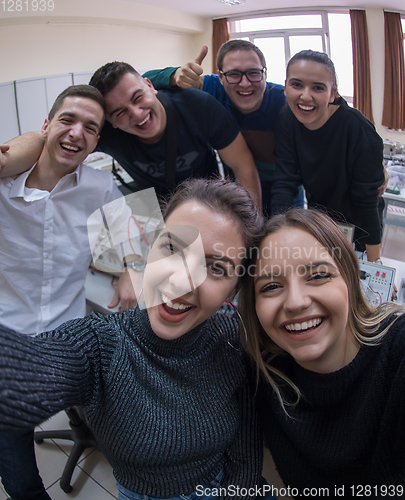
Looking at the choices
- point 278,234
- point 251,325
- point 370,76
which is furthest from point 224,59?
point 251,325

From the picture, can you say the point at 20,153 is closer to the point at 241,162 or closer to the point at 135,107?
the point at 135,107

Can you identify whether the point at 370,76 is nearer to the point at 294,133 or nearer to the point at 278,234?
the point at 294,133

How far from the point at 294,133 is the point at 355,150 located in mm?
248

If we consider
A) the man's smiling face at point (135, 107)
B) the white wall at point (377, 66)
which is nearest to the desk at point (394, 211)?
the white wall at point (377, 66)

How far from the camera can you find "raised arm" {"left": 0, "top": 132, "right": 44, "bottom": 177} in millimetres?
1189

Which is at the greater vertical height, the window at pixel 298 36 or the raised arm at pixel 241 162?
the window at pixel 298 36

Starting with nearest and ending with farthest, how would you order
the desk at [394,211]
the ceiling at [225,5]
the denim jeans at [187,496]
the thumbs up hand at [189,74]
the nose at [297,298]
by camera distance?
the nose at [297,298] → the denim jeans at [187,496] → the ceiling at [225,5] → the thumbs up hand at [189,74] → the desk at [394,211]

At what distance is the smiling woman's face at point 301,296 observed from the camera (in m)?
0.79

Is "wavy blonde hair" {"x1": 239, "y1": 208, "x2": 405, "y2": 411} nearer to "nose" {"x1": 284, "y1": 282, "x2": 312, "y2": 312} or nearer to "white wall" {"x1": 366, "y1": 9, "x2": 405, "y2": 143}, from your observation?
"nose" {"x1": 284, "y1": 282, "x2": 312, "y2": 312}

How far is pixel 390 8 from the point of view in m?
1.19

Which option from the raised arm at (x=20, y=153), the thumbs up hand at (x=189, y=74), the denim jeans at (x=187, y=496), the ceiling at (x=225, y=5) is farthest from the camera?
the thumbs up hand at (x=189, y=74)


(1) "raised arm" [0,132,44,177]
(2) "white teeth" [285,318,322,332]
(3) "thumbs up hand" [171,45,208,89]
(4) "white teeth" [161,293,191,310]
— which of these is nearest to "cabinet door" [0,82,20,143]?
(1) "raised arm" [0,132,44,177]

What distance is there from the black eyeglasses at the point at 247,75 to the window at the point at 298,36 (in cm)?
4

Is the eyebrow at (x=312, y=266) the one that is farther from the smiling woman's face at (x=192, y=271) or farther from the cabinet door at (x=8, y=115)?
the cabinet door at (x=8, y=115)
